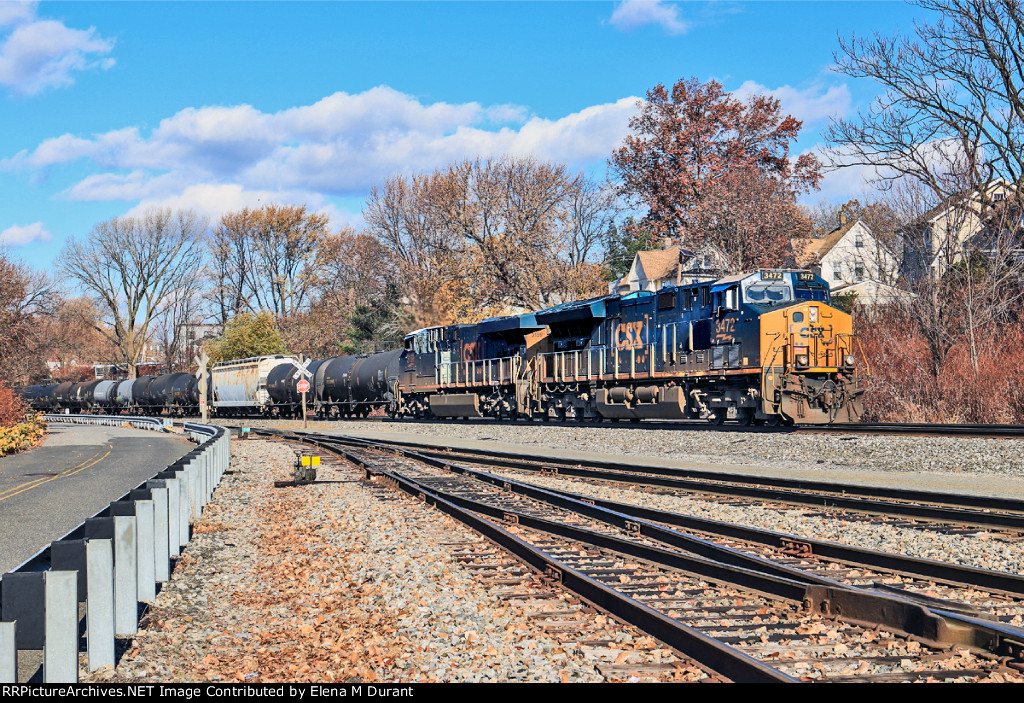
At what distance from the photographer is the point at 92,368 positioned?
118312 millimetres

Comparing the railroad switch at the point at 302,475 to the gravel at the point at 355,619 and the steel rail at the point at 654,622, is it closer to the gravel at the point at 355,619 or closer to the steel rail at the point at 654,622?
the gravel at the point at 355,619

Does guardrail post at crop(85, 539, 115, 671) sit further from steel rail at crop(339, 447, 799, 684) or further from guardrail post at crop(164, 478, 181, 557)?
steel rail at crop(339, 447, 799, 684)

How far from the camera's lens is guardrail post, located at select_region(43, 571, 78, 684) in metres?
4.53

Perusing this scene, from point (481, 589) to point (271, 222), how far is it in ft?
253

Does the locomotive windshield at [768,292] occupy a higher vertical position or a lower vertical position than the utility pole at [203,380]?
higher

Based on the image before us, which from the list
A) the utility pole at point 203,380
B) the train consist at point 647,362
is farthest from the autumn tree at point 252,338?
the utility pole at point 203,380

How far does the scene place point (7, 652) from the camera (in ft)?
12.9

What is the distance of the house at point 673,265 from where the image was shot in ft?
149

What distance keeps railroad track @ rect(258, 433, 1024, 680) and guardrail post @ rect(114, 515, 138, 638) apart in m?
3.25

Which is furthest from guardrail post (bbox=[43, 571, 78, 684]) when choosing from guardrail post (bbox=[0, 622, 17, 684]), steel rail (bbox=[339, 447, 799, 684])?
steel rail (bbox=[339, 447, 799, 684])

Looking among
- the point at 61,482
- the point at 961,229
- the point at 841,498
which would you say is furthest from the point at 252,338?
the point at 841,498

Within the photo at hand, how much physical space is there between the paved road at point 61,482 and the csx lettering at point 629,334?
13032 millimetres
